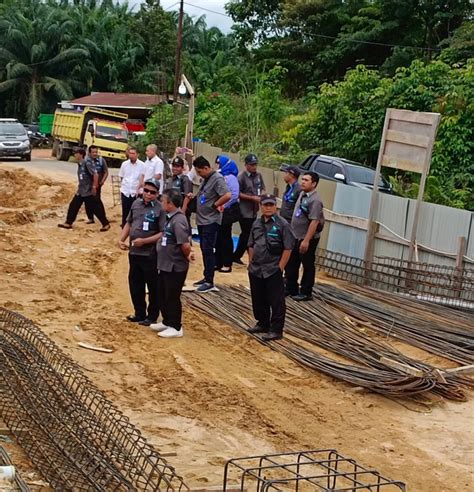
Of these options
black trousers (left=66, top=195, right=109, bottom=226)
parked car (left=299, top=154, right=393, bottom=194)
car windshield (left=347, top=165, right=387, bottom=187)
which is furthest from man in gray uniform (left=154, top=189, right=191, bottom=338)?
car windshield (left=347, top=165, right=387, bottom=187)

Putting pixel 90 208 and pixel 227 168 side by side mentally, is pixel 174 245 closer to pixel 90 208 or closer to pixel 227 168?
pixel 227 168

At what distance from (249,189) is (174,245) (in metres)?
3.87

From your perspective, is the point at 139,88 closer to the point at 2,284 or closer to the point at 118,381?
the point at 2,284

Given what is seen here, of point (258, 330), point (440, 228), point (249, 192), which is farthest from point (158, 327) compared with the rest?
point (440, 228)

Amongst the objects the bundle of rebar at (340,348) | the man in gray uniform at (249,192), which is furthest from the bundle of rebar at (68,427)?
the man in gray uniform at (249,192)

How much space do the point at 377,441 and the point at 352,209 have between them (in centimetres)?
712

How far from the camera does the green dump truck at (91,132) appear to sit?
31969mm

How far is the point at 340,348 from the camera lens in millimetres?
8930

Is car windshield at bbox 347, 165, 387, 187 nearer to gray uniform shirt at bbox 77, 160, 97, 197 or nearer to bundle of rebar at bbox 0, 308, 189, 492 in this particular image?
gray uniform shirt at bbox 77, 160, 97, 197

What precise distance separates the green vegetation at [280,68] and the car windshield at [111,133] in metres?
2.57

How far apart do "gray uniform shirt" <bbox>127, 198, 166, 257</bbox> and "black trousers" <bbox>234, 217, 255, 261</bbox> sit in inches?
130

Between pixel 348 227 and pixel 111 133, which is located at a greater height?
pixel 111 133

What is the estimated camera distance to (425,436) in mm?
6918

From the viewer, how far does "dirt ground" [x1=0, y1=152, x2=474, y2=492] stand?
629cm
